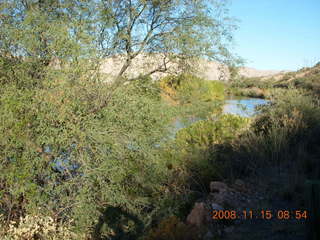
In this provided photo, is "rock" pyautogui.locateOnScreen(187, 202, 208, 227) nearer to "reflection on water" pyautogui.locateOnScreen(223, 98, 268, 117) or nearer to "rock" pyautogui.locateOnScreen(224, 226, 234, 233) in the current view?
"rock" pyautogui.locateOnScreen(224, 226, 234, 233)

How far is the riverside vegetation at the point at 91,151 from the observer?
4453 millimetres

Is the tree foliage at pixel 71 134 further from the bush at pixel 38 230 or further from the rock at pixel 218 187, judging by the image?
the rock at pixel 218 187

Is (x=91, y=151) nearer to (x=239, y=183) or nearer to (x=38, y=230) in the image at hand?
(x=38, y=230)

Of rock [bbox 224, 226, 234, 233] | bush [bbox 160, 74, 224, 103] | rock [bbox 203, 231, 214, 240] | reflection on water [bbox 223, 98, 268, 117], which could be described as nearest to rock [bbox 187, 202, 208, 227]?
rock [bbox 203, 231, 214, 240]

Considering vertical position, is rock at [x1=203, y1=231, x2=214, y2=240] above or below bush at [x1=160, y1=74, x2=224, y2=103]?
below

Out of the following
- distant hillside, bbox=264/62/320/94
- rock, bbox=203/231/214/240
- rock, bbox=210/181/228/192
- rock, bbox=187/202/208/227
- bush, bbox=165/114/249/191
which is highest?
distant hillside, bbox=264/62/320/94

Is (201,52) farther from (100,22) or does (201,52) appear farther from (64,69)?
(64,69)

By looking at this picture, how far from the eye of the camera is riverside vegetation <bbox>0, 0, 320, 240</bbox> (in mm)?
4453

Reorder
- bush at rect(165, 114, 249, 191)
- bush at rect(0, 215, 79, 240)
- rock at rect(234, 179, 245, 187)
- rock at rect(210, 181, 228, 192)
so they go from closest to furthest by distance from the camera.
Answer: bush at rect(0, 215, 79, 240), rock at rect(210, 181, 228, 192), rock at rect(234, 179, 245, 187), bush at rect(165, 114, 249, 191)

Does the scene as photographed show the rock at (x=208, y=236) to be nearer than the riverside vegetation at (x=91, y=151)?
Yes

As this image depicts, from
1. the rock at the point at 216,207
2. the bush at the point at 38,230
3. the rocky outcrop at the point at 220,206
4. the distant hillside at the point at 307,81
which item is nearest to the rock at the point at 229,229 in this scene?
the rocky outcrop at the point at 220,206

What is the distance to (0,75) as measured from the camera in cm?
542

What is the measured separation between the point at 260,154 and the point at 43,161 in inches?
151

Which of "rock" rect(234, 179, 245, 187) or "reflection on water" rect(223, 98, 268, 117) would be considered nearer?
"rock" rect(234, 179, 245, 187)
